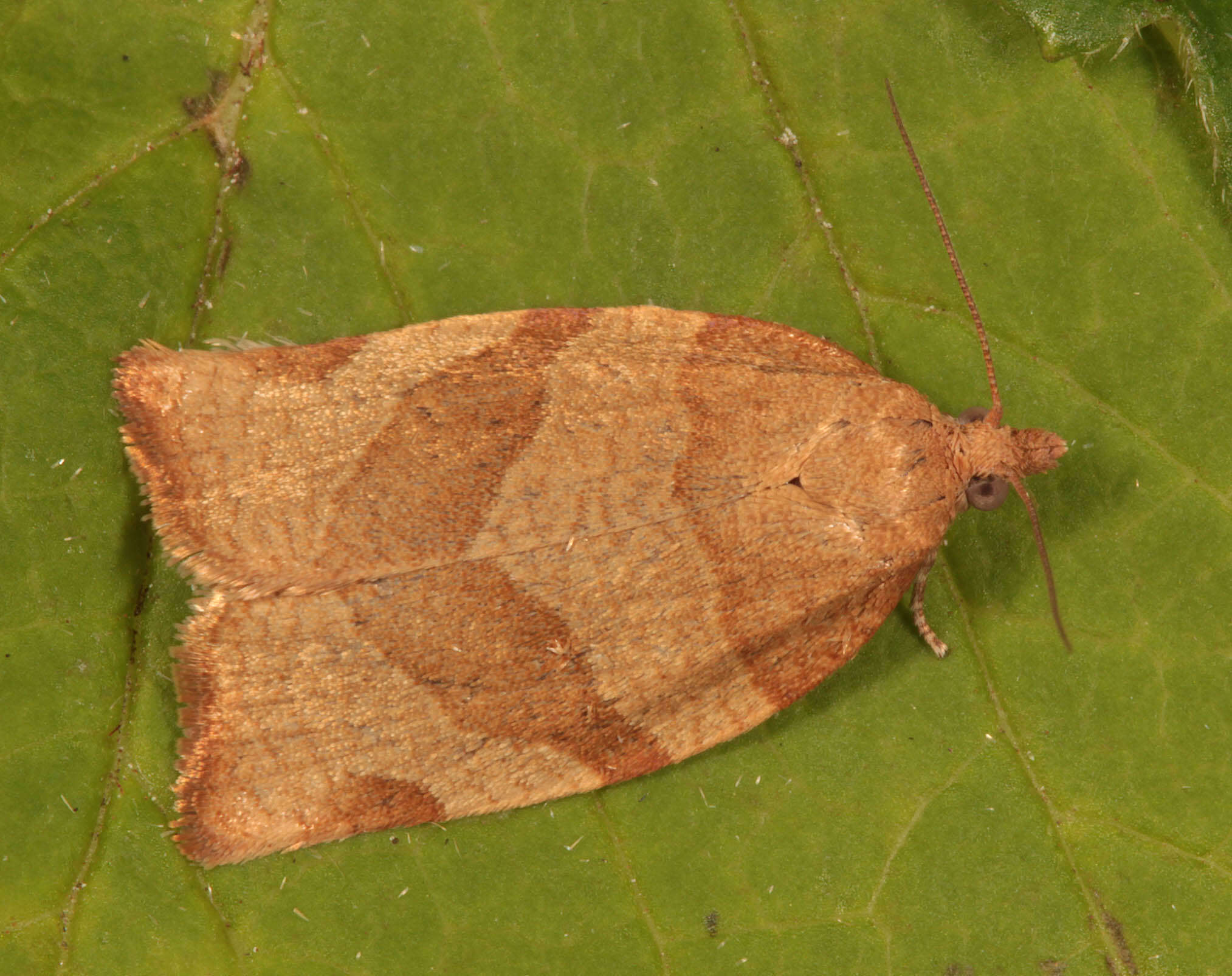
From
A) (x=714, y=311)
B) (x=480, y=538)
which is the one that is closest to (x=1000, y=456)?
(x=714, y=311)

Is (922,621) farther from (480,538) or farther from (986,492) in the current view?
(480,538)

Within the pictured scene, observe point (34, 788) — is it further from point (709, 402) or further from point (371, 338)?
point (709, 402)

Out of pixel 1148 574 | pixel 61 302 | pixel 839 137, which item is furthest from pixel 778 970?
pixel 61 302

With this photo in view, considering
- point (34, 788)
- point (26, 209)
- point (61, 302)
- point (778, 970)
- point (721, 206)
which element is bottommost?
point (34, 788)

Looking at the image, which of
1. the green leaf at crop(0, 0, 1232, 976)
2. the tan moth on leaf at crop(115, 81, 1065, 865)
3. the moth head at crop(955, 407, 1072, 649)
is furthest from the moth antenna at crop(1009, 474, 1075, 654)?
the green leaf at crop(0, 0, 1232, 976)

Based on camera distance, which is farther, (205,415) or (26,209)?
(26,209)

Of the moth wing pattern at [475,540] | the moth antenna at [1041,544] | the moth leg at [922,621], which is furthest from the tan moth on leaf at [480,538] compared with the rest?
the moth leg at [922,621]

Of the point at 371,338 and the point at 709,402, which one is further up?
the point at 709,402
